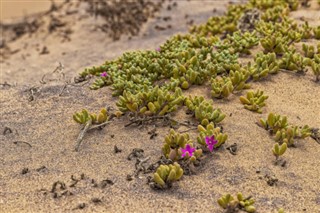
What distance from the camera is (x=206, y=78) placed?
525cm

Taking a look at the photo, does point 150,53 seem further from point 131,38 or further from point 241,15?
point 131,38

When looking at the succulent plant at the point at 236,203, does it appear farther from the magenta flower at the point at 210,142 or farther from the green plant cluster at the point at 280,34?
the green plant cluster at the point at 280,34

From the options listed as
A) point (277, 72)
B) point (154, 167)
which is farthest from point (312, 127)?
point (154, 167)

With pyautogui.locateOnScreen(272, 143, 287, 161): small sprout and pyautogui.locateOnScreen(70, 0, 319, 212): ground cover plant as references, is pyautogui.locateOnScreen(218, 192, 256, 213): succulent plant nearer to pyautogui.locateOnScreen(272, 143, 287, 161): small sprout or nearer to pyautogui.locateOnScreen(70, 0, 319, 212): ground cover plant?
pyautogui.locateOnScreen(70, 0, 319, 212): ground cover plant

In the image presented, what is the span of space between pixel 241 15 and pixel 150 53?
1999 millimetres

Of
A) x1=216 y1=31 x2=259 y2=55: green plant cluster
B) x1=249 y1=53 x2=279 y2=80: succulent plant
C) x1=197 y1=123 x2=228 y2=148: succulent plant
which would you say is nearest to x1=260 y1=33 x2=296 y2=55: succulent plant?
x1=216 y1=31 x2=259 y2=55: green plant cluster

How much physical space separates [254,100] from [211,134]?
82 cm

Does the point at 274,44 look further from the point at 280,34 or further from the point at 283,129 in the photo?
the point at 283,129

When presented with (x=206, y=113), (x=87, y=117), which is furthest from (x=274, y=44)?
(x=87, y=117)

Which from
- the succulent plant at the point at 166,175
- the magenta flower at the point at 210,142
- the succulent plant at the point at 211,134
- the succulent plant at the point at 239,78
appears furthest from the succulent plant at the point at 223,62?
the succulent plant at the point at 166,175

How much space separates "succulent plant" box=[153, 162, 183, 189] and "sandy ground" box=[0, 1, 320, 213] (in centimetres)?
6

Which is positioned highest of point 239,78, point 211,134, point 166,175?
point 239,78

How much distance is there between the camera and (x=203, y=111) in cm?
446

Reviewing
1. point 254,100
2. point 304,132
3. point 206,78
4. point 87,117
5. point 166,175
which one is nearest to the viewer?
point 166,175
